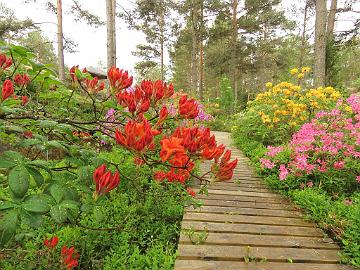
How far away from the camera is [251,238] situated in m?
3.05

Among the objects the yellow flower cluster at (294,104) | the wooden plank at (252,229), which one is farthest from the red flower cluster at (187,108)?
the yellow flower cluster at (294,104)

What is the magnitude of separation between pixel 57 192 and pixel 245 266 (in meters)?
1.98

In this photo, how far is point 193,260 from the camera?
2.61 m

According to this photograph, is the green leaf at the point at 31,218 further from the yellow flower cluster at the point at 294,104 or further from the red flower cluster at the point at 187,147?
the yellow flower cluster at the point at 294,104

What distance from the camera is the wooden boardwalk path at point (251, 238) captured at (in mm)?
2613

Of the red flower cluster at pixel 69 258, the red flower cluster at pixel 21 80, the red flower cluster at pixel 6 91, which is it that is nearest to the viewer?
the red flower cluster at pixel 6 91

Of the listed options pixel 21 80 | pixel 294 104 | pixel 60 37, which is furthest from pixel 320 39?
pixel 60 37

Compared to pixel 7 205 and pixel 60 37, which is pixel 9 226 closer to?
pixel 7 205

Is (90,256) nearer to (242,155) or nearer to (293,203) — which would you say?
(293,203)

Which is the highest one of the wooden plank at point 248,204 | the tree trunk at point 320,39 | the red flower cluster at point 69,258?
the tree trunk at point 320,39

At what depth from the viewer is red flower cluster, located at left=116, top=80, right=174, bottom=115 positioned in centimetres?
143

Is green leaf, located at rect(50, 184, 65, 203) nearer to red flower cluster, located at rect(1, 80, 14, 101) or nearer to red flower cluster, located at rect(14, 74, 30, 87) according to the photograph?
red flower cluster, located at rect(1, 80, 14, 101)

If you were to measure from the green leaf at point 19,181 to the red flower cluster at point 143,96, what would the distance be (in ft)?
1.83

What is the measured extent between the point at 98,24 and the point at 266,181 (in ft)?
36.3
